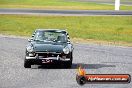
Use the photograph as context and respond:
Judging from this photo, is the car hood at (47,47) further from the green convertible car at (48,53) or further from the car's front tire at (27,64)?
the car's front tire at (27,64)

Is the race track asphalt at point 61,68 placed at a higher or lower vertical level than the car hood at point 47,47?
lower

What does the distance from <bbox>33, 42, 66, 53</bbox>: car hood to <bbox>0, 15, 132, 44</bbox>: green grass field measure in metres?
16.6

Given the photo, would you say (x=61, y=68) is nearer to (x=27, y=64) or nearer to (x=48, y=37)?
(x=27, y=64)

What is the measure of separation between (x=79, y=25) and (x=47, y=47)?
28.1 m

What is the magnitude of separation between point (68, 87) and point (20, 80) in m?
2.21

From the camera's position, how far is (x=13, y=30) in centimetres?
4525

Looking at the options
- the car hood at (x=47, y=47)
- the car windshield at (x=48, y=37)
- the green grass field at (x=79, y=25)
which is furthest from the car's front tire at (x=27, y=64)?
the green grass field at (x=79, y=25)

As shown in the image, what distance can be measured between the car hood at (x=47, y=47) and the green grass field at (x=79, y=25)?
1664cm

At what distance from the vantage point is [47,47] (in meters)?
20.5

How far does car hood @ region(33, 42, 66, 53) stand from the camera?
20375 mm

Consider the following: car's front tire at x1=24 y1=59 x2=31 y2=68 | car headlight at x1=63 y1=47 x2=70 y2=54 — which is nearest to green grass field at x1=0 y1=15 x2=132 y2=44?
car headlight at x1=63 y1=47 x2=70 y2=54

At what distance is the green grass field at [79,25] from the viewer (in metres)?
41.1

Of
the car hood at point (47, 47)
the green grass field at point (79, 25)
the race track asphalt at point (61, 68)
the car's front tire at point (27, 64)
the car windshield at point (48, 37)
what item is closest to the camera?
the race track asphalt at point (61, 68)

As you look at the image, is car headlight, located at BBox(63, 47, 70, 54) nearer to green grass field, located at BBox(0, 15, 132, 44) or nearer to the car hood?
the car hood
